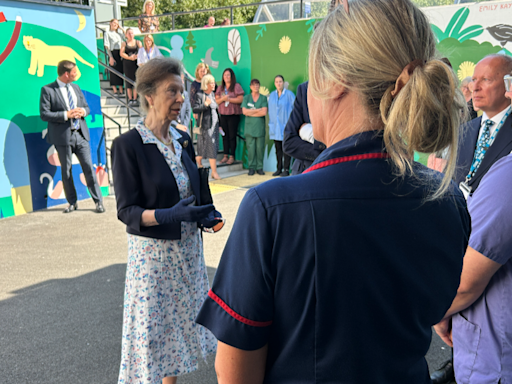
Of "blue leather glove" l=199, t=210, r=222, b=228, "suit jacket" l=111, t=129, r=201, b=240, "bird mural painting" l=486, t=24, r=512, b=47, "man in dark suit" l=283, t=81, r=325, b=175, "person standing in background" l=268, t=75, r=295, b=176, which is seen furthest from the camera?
"person standing in background" l=268, t=75, r=295, b=176

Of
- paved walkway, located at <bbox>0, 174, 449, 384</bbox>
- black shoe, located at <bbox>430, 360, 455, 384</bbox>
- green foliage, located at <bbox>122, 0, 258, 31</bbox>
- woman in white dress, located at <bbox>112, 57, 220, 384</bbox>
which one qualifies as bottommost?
paved walkway, located at <bbox>0, 174, 449, 384</bbox>

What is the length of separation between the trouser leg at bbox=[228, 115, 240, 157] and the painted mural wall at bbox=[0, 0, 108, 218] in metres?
4.16

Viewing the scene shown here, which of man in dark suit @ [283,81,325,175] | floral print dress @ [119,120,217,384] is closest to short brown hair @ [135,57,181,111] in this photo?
A: floral print dress @ [119,120,217,384]

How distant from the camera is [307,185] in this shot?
883 mm

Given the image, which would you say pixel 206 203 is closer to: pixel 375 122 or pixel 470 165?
pixel 470 165

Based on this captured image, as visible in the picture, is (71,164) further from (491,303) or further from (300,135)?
(491,303)

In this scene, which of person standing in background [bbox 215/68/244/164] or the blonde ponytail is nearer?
the blonde ponytail

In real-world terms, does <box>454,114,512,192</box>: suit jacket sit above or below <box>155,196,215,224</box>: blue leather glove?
above

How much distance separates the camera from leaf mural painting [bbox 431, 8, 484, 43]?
868 centimetres

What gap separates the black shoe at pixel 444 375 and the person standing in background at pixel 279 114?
25.2 feet

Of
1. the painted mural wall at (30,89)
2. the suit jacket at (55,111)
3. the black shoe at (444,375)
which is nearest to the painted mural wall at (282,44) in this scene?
the painted mural wall at (30,89)

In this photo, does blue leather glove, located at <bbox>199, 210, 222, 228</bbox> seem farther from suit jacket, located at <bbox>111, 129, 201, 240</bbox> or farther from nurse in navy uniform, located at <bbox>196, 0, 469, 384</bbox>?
nurse in navy uniform, located at <bbox>196, 0, 469, 384</bbox>

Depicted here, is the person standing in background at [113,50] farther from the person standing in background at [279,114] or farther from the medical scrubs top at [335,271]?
the medical scrubs top at [335,271]

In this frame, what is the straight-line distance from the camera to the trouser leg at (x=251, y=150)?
36.6 feet
